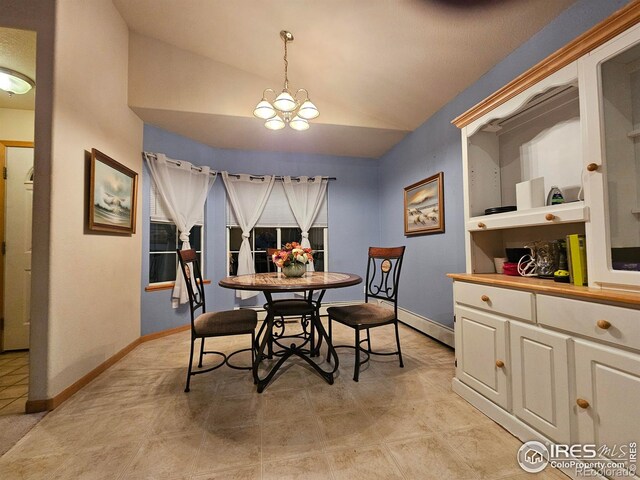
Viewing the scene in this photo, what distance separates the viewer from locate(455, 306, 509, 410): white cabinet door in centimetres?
158

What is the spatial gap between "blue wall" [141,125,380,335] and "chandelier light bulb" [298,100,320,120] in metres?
1.95

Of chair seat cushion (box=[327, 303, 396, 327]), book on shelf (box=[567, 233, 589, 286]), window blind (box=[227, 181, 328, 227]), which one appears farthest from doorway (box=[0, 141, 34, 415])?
book on shelf (box=[567, 233, 589, 286])

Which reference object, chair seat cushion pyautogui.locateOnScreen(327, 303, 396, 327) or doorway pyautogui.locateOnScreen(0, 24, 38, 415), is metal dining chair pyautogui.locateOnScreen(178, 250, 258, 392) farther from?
doorway pyautogui.locateOnScreen(0, 24, 38, 415)

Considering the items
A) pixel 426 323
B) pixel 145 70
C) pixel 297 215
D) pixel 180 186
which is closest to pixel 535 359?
pixel 426 323

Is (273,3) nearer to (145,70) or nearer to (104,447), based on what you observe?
(145,70)

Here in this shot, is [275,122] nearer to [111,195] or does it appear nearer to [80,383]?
[111,195]

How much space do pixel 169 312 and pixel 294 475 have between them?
277 cm

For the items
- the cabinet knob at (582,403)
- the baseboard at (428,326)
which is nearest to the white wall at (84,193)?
the cabinet knob at (582,403)

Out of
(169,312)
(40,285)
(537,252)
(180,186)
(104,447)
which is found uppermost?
(180,186)

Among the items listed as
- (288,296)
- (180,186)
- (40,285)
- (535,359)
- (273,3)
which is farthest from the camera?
(288,296)

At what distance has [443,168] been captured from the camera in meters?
2.95

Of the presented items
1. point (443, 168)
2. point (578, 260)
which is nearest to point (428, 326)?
point (443, 168)

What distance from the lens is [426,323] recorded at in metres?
3.21

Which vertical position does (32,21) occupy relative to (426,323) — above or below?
above
